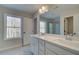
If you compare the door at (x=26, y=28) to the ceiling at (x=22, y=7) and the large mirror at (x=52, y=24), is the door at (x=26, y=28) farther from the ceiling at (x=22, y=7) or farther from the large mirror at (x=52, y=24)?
the large mirror at (x=52, y=24)

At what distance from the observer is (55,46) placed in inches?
59.4

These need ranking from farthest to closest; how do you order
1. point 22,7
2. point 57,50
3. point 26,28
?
point 26,28 < point 22,7 < point 57,50

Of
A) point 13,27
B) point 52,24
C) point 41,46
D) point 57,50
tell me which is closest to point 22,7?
point 13,27

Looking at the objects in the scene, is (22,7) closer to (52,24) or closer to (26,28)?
(26,28)

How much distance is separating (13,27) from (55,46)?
891mm

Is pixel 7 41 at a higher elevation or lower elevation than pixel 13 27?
lower

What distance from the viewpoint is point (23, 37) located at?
1945 millimetres

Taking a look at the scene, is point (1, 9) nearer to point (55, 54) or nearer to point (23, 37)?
point (23, 37)

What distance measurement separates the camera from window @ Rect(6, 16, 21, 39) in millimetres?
1781

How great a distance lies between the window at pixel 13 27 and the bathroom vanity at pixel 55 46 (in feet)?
1.39

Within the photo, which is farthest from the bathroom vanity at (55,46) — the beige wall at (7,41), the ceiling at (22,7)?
the ceiling at (22,7)

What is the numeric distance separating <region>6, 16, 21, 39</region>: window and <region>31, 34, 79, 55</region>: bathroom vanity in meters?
0.42

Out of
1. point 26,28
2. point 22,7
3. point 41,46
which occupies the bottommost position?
point 41,46
